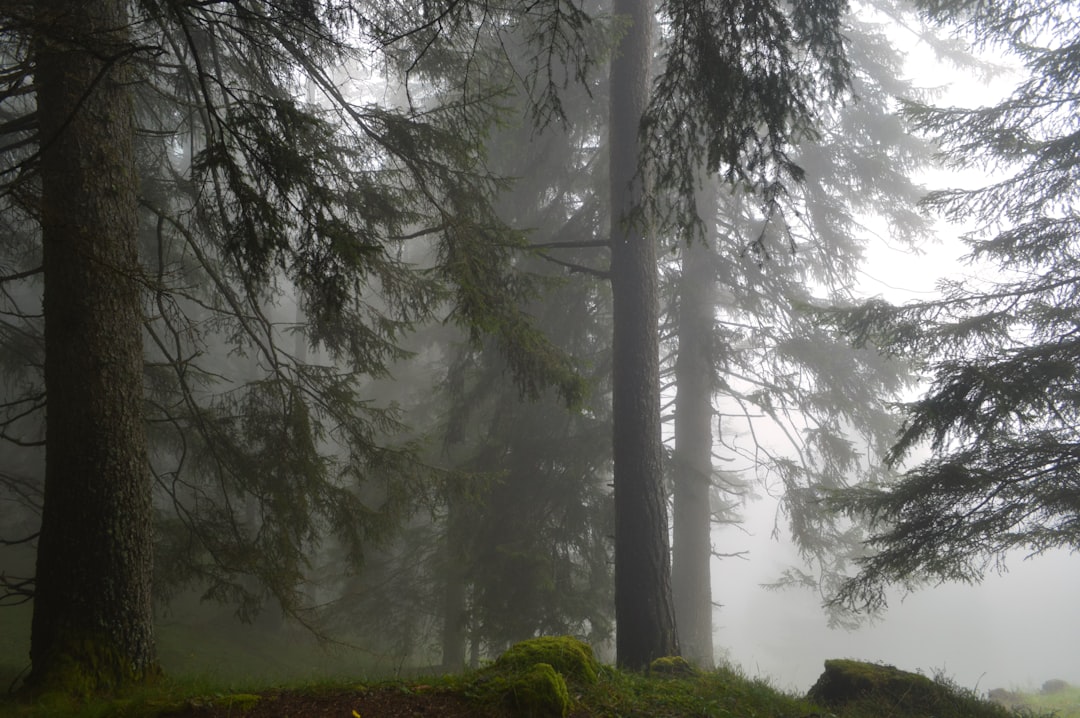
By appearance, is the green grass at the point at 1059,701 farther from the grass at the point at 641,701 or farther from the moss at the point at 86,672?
the moss at the point at 86,672

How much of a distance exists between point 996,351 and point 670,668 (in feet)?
16.7

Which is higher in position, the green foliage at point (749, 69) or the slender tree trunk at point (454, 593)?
the green foliage at point (749, 69)

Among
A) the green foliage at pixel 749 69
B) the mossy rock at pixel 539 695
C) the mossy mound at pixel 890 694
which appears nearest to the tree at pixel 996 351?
the mossy mound at pixel 890 694

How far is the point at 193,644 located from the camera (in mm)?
12727

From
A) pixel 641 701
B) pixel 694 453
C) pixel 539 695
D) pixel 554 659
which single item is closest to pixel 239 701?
pixel 539 695

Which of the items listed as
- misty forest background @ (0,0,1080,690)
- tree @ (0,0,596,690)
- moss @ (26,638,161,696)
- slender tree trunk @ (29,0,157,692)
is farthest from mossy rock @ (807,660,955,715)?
slender tree trunk @ (29,0,157,692)

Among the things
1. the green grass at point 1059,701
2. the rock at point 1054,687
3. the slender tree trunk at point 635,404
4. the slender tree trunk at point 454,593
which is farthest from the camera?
the rock at point 1054,687

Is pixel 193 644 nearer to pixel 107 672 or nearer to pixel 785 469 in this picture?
pixel 107 672

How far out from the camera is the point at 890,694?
5.54 meters

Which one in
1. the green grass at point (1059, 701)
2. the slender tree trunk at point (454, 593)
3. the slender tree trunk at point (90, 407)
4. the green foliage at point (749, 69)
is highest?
the green foliage at point (749, 69)

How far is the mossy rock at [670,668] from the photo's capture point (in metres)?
6.10

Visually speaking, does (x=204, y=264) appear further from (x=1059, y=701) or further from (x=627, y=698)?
(x=1059, y=701)

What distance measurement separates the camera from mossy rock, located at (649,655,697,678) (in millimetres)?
6102

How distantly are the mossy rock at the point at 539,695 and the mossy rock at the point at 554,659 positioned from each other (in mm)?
260
